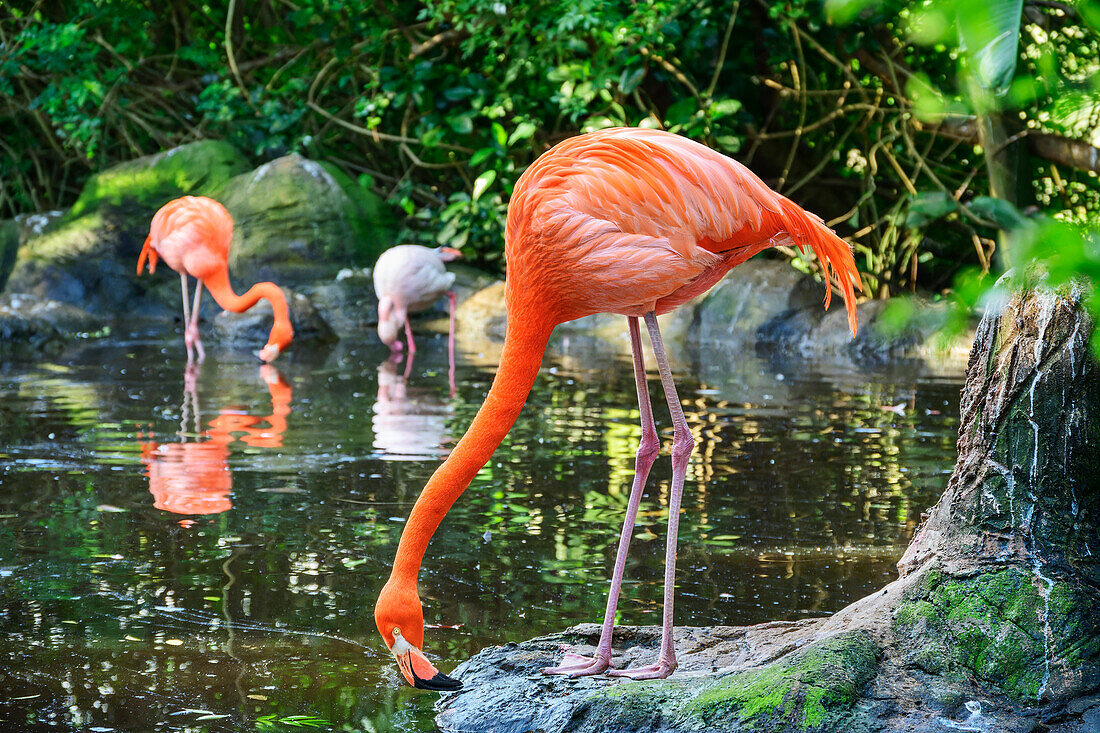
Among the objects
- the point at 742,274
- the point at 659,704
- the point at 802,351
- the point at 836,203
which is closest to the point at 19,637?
the point at 659,704

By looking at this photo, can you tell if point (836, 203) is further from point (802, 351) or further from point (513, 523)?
point (513, 523)

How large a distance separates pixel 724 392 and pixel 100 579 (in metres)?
4.89

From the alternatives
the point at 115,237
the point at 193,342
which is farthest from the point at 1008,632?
the point at 115,237

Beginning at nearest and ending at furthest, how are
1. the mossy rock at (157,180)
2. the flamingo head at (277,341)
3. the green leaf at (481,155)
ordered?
1. the flamingo head at (277,341)
2. the green leaf at (481,155)
3. the mossy rock at (157,180)

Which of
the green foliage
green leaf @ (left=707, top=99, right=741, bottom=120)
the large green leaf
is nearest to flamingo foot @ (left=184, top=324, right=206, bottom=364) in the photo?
the green foliage

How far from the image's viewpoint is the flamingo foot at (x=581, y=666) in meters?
2.86

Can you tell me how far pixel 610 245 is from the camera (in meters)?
2.83

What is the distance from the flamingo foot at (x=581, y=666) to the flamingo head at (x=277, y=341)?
672 cm

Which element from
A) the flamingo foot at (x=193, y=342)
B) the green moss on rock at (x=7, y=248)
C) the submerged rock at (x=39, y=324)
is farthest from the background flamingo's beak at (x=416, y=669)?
the green moss on rock at (x=7, y=248)

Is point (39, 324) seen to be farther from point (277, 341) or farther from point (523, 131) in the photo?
point (523, 131)

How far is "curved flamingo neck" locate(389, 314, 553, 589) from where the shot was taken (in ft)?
8.75

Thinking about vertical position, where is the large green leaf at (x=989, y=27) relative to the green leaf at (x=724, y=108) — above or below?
below

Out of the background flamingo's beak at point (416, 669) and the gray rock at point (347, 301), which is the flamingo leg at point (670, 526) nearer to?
the background flamingo's beak at point (416, 669)

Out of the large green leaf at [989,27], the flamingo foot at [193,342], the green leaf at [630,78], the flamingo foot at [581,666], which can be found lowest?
the flamingo foot at [581,666]
